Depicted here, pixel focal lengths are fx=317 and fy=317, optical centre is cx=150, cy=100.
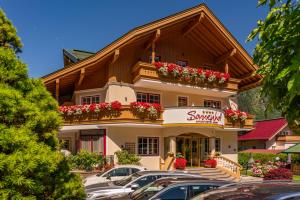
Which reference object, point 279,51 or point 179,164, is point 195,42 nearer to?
point 179,164

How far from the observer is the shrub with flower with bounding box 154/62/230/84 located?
2416cm

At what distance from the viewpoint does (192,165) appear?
87.2ft

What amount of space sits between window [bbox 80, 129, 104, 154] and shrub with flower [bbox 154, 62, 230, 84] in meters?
6.56

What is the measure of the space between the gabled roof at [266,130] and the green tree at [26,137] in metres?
43.5

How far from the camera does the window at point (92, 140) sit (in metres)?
23.3

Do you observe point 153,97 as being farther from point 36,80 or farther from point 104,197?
point 36,80

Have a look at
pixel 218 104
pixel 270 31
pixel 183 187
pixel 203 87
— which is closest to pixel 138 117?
pixel 203 87

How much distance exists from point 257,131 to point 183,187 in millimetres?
44693

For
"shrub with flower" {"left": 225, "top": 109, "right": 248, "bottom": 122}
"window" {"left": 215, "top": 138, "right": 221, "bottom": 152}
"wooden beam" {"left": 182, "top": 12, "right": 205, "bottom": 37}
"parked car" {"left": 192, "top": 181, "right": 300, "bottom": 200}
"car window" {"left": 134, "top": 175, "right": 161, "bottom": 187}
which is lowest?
"car window" {"left": 134, "top": 175, "right": 161, "bottom": 187}

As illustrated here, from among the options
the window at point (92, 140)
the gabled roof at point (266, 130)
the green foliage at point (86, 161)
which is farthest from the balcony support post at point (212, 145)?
the gabled roof at point (266, 130)

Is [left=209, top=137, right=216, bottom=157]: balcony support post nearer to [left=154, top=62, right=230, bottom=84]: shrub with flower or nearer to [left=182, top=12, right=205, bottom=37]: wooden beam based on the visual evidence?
[left=154, top=62, right=230, bottom=84]: shrub with flower

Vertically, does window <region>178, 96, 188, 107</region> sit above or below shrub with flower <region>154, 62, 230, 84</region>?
below

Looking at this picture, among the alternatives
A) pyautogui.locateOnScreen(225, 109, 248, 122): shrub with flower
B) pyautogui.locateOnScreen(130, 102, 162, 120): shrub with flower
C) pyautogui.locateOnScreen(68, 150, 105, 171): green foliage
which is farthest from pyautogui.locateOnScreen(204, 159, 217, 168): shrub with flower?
pyautogui.locateOnScreen(68, 150, 105, 171): green foliage

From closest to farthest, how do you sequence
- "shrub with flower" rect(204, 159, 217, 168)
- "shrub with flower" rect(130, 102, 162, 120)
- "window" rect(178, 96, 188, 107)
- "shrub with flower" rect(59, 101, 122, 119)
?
1. "shrub with flower" rect(59, 101, 122, 119)
2. "shrub with flower" rect(130, 102, 162, 120)
3. "shrub with flower" rect(204, 159, 217, 168)
4. "window" rect(178, 96, 188, 107)
